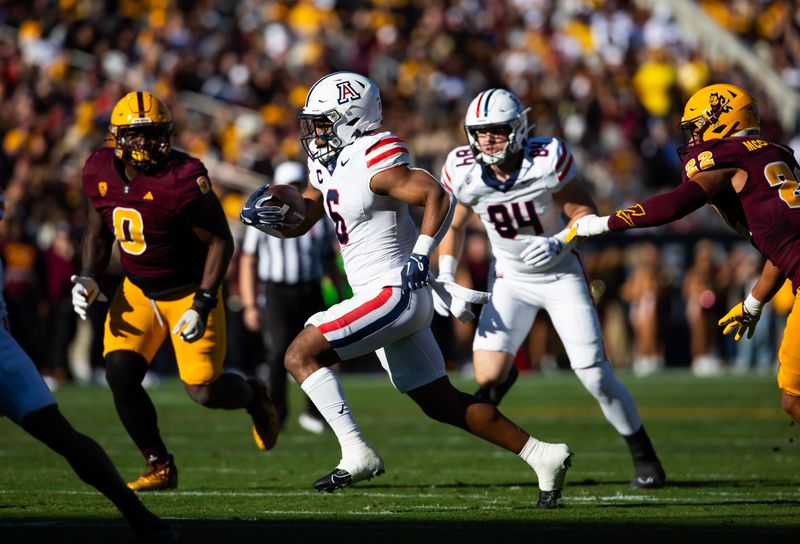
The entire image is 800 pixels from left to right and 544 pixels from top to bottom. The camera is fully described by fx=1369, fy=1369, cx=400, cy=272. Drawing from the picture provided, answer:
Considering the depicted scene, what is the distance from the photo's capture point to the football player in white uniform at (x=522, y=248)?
7.12 m

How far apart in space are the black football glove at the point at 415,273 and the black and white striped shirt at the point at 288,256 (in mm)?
4602

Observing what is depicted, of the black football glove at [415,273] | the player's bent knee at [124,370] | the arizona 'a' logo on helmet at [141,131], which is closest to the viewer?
the black football glove at [415,273]

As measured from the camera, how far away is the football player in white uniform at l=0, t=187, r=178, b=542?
15.8 feet

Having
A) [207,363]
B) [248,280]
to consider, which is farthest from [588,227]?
[248,280]

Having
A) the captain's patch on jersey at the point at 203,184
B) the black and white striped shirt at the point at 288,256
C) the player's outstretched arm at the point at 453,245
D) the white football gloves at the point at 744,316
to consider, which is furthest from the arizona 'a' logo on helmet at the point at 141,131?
the black and white striped shirt at the point at 288,256

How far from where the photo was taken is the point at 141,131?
6.84 metres

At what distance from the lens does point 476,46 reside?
21500 millimetres

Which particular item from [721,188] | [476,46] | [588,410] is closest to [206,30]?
[476,46]

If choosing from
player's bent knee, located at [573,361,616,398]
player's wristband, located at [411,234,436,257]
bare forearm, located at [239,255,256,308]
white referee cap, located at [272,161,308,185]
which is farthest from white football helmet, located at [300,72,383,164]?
bare forearm, located at [239,255,256,308]

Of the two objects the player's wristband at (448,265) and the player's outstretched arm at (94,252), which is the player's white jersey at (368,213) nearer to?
the player's wristband at (448,265)

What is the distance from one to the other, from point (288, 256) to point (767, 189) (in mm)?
5223

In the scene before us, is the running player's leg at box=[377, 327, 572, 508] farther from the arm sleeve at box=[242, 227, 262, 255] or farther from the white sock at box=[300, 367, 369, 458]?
the arm sleeve at box=[242, 227, 262, 255]

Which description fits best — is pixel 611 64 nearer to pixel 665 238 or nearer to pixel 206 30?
pixel 665 238

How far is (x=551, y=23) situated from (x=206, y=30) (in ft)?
18.9
